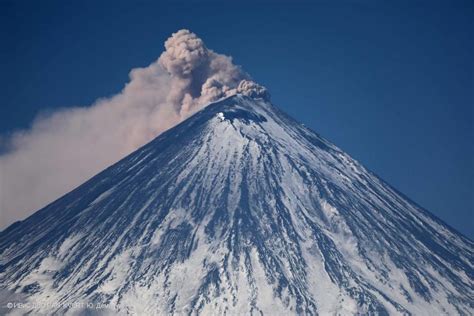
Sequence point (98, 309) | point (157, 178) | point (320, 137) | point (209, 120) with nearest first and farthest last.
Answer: point (98, 309)
point (157, 178)
point (209, 120)
point (320, 137)

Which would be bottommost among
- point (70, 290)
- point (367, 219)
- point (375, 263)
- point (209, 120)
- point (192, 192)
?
point (375, 263)

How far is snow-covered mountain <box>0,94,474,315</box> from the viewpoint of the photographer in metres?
83.2

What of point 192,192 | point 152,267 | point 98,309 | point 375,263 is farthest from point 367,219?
point 98,309

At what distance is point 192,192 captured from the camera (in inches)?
3996

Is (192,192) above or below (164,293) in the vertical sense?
above

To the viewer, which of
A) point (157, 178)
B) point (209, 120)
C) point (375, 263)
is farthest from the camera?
point (209, 120)

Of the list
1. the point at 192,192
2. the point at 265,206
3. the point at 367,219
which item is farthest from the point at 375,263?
the point at 192,192

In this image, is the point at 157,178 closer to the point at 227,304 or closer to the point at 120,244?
the point at 120,244

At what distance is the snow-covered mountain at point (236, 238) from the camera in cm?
8325

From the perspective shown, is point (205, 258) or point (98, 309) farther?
point (205, 258)

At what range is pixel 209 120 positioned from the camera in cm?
11675

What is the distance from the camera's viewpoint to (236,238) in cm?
9156

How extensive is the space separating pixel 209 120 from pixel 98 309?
148ft

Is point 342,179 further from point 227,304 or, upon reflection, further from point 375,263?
point 227,304
